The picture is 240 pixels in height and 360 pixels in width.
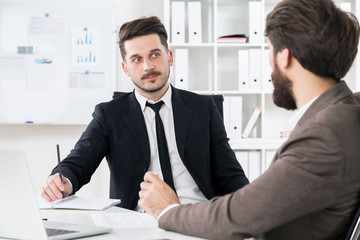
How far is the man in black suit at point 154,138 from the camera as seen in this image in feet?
6.43

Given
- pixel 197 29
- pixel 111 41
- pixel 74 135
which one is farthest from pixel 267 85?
pixel 74 135

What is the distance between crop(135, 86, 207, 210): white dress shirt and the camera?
197 centimetres

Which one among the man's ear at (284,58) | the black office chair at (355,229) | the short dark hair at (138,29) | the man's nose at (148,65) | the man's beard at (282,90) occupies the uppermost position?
the short dark hair at (138,29)

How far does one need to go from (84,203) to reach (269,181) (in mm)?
788

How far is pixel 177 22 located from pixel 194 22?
13 cm

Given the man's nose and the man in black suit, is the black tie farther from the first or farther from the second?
the man's nose

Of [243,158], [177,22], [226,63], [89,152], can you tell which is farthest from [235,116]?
[89,152]

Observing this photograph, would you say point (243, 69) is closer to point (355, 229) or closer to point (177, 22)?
point (177, 22)

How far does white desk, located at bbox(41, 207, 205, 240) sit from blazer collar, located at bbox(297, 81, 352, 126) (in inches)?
15.4

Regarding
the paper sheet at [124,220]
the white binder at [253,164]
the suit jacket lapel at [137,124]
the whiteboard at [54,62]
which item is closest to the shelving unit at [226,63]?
the white binder at [253,164]

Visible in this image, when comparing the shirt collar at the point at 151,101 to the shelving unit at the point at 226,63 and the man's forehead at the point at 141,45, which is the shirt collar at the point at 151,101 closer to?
the man's forehead at the point at 141,45

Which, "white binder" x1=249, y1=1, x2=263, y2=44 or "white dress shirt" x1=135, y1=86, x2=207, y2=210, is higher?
"white binder" x1=249, y1=1, x2=263, y2=44

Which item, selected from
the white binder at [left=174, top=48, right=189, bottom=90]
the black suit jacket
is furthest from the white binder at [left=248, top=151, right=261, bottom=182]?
the black suit jacket

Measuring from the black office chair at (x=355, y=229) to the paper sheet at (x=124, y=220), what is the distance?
0.52 m
